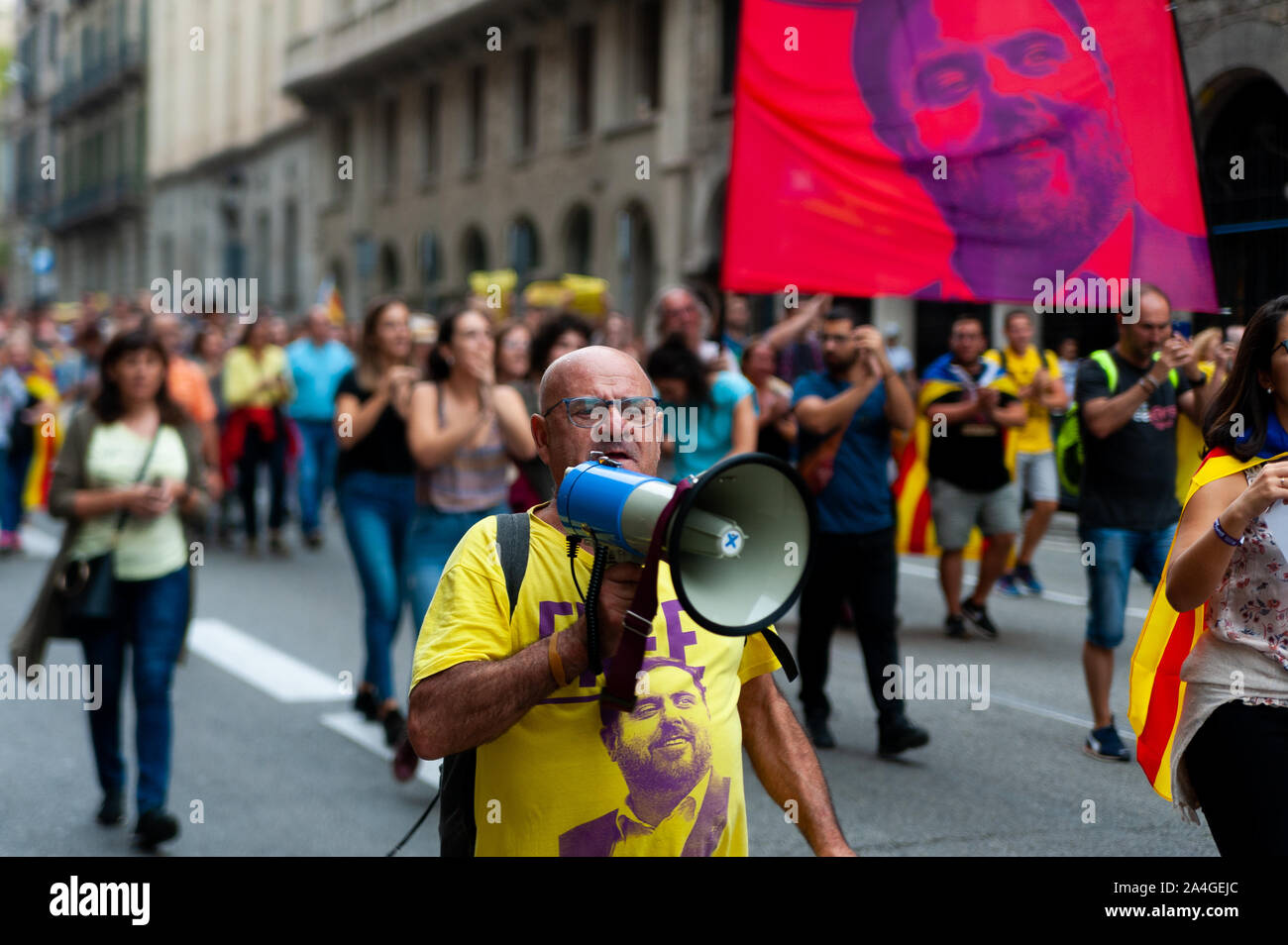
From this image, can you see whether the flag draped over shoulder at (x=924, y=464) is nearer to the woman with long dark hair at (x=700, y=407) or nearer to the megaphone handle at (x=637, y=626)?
the woman with long dark hair at (x=700, y=407)

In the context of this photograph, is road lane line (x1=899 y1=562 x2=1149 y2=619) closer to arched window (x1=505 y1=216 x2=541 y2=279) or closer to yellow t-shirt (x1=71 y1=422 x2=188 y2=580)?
yellow t-shirt (x1=71 y1=422 x2=188 y2=580)

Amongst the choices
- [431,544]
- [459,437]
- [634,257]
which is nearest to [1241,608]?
[459,437]

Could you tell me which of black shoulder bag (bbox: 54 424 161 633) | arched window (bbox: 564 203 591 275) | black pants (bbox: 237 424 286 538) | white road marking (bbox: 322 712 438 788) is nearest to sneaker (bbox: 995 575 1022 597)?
white road marking (bbox: 322 712 438 788)

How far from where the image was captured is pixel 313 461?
1355 centimetres

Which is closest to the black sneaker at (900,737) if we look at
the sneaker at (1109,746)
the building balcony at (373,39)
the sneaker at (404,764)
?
the sneaker at (1109,746)

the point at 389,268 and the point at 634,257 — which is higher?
the point at 389,268

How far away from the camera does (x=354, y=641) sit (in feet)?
29.6

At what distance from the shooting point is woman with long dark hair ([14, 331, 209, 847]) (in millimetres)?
5281

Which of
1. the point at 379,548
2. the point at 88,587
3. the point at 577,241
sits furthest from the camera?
the point at 577,241

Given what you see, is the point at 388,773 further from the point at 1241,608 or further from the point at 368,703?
the point at 1241,608

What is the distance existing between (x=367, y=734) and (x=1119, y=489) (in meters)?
3.37

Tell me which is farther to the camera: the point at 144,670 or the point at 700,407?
the point at 700,407

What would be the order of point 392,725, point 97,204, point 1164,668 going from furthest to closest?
1. point 97,204
2. point 392,725
3. point 1164,668
